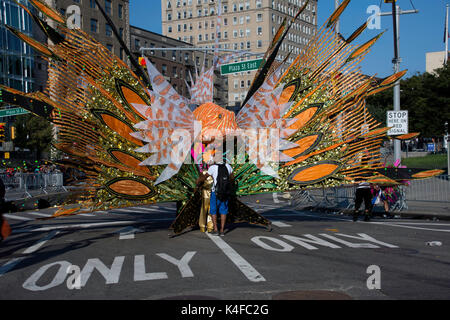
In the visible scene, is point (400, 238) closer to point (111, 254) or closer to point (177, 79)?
point (111, 254)

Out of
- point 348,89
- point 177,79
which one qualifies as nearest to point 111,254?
point 348,89

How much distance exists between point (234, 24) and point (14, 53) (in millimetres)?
65063

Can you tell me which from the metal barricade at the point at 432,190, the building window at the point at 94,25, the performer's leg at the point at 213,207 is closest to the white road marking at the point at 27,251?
the performer's leg at the point at 213,207

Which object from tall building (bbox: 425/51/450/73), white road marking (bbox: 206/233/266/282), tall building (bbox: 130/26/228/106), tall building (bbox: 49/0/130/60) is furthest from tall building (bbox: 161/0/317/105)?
white road marking (bbox: 206/233/266/282)

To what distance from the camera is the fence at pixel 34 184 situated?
2652cm

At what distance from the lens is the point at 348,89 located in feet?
34.1

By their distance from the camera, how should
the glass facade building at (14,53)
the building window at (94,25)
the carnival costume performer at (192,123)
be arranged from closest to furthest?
the carnival costume performer at (192,123), the glass facade building at (14,53), the building window at (94,25)

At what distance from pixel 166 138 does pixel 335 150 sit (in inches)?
150

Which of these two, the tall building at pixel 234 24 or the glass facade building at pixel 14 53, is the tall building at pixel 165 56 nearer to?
the glass facade building at pixel 14 53

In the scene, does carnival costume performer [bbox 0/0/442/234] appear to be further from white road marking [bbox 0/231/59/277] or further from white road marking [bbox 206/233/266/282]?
white road marking [bbox 206/233/266/282]

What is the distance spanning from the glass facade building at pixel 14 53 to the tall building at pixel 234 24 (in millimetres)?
53306

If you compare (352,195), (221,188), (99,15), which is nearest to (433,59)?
(99,15)

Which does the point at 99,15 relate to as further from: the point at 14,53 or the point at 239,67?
the point at 239,67

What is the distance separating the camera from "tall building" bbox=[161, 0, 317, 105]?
10306 centimetres
